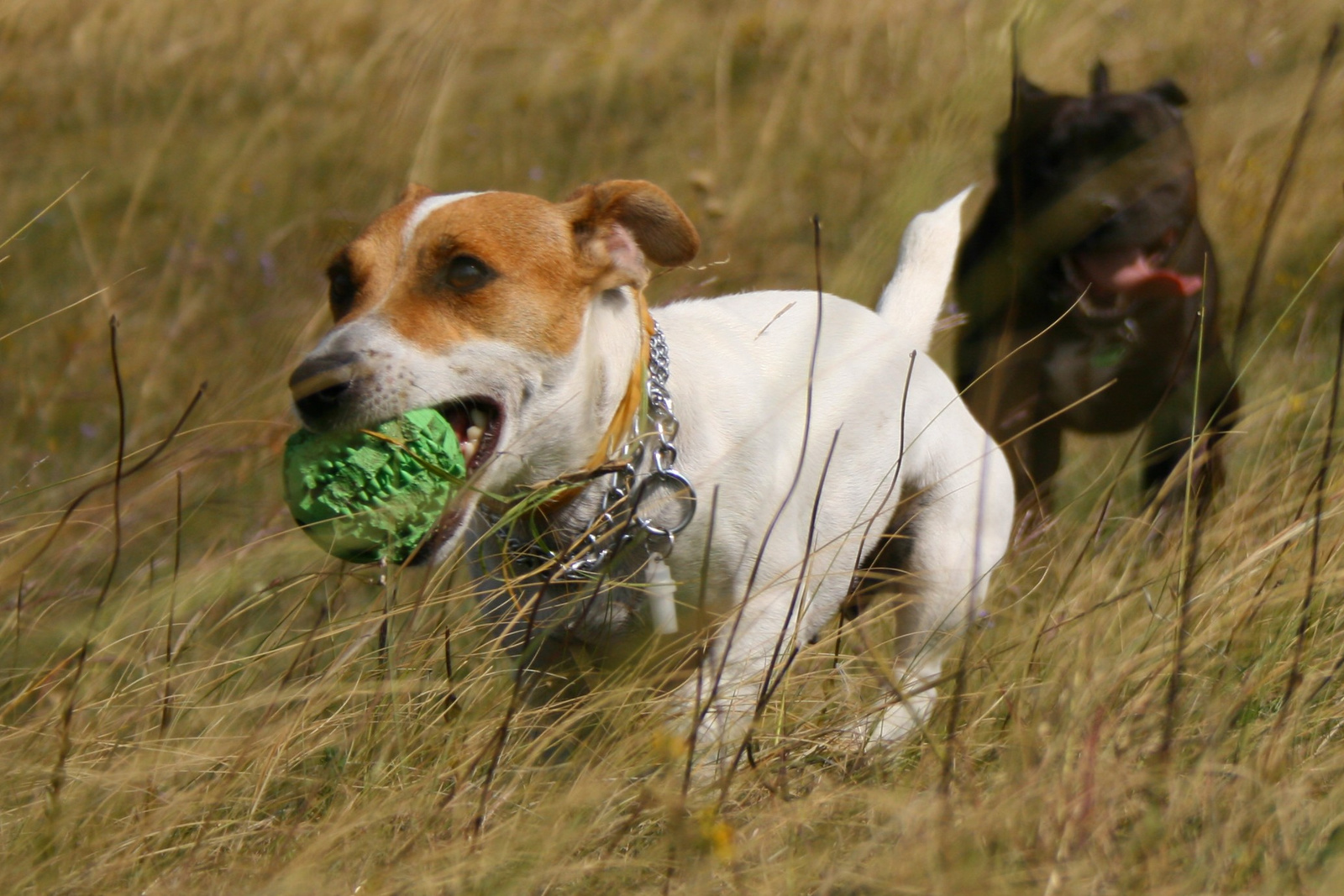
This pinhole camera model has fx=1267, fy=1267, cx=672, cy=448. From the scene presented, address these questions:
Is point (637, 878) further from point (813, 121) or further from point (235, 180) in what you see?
point (813, 121)

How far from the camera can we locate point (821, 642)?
2.34 metres

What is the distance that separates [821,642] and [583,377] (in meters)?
0.70

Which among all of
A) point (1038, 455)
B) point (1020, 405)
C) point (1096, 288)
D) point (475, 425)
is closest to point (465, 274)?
point (475, 425)

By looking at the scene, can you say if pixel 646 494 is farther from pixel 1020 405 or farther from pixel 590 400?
pixel 1020 405

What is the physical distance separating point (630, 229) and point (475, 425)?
0.62 meters

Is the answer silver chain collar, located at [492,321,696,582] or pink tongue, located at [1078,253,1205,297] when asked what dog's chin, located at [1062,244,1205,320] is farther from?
silver chain collar, located at [492,321,696,582]

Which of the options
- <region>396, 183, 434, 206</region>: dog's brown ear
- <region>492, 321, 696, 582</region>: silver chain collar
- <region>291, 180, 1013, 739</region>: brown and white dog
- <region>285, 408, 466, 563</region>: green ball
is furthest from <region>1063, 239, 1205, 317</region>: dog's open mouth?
<region>285, 408, 466, 563</region>: green ball

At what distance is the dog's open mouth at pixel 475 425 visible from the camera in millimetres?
2402

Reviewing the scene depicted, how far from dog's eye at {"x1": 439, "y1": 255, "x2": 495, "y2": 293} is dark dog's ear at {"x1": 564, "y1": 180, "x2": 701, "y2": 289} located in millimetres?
291

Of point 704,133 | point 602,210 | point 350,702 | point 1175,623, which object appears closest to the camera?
point 1175,623

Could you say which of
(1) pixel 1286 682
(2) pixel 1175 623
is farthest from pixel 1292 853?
(1) pixel 1286 682

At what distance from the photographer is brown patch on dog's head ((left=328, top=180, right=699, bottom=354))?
2.45 m

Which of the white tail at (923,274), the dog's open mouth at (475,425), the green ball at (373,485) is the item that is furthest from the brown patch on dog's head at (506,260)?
the white tail at (923,274)

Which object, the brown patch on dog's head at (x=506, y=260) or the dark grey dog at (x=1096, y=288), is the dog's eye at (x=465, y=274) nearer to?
the brown patch on dog's head at (x=506, y=260)
